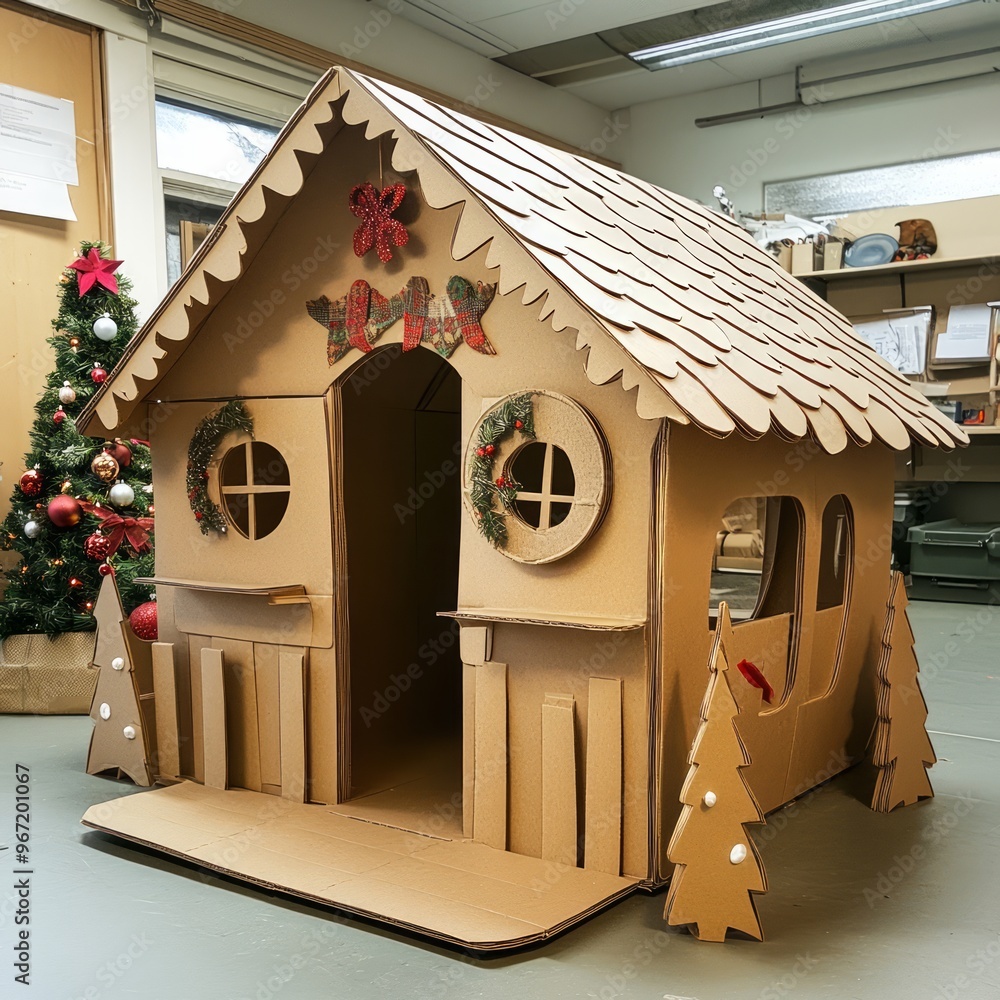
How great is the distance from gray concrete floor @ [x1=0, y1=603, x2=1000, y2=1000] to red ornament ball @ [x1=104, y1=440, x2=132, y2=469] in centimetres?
217

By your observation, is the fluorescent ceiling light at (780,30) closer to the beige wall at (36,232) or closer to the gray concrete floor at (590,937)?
the beige wall at (36,232)

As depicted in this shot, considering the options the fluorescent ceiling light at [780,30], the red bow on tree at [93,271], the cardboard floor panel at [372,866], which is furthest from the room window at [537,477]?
the fluorescent ceiling light at [780,30]

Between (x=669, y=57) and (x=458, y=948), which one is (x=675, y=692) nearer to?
(x=458, y=948)

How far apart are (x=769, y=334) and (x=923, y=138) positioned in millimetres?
7137

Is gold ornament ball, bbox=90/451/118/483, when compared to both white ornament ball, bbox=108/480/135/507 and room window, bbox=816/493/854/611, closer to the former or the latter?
white ornament ball, bbox=108/480/135/507

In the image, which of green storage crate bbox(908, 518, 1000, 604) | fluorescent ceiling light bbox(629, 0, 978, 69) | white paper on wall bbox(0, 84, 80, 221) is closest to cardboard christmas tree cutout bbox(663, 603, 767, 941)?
white paper on wall bbox(0, 84, 80, 221)

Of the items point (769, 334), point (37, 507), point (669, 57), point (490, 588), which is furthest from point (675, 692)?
point (669, 57)

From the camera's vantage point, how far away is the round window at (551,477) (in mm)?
3125

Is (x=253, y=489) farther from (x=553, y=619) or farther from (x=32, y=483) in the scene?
(x=32, y=483)

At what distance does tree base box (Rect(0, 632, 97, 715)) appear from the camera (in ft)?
17.8

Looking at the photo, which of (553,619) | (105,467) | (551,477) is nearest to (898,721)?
(553,619)

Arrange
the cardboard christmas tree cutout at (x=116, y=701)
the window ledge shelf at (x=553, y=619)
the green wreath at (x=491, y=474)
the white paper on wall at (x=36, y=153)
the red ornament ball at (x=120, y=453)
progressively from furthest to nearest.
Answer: the white paper on wall at (x=36, y=153) < the red ornament ball at (x=120, y=453) < the cardboard christmas tree cutout at (x=116, y=701) < the green wreath at (x=491, y=474) < the window ledge shelf at (x=553, y=619)

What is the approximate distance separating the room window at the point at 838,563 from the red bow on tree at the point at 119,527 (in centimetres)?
323

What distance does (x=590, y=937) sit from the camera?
2.83 m
